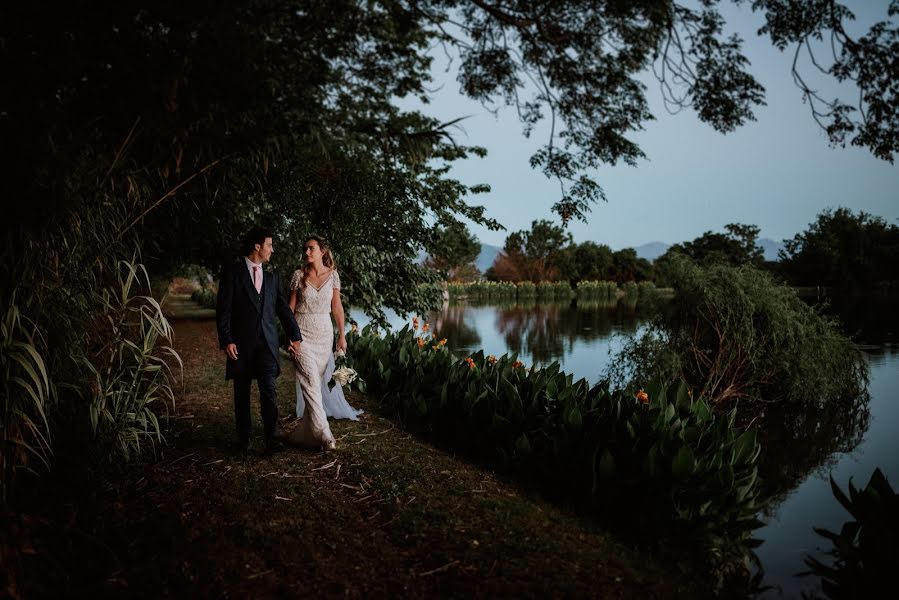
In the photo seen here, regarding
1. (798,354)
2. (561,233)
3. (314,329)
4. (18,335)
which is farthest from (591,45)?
(561,233)

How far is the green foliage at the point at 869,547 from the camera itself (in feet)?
9.77

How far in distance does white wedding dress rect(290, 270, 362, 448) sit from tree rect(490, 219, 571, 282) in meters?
44.5

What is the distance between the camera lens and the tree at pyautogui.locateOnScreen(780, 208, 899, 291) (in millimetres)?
47219

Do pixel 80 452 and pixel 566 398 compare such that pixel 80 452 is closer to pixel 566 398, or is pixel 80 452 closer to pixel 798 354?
pixel 566 398

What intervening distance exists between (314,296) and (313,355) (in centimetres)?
51

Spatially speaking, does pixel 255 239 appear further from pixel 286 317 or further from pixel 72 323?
pixel 72 323

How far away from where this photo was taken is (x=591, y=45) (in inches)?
198

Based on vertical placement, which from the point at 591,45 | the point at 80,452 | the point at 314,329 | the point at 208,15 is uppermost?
the point at 591,45

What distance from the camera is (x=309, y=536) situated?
10.3 ft

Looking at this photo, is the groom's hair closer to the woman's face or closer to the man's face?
the man's face

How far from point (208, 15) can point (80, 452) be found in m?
2.89

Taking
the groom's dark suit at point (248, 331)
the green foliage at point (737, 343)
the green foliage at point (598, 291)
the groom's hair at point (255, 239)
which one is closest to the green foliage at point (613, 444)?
the groom's dark suit at point (248, 331)

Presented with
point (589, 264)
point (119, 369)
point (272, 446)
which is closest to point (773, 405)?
point (272, 446)

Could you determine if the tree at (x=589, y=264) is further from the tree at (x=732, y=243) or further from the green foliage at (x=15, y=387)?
the green foliage at (x=15, y=387)
